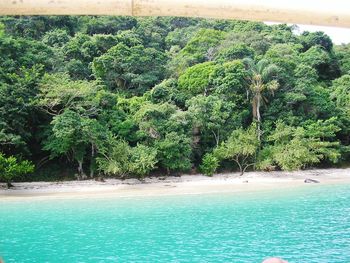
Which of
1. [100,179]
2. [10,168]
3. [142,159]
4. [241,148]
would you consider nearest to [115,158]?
[142,159]

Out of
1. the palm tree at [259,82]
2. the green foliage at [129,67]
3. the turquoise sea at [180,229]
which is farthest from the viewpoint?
the green foliage at [129,67]

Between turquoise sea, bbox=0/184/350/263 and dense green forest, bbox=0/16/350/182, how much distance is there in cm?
401

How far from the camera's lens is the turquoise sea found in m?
9.98

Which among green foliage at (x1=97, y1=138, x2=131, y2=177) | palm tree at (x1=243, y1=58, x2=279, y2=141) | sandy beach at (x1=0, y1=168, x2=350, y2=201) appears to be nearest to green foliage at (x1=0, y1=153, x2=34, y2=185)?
sandy beach at (x1=0, y1=168, x2=350, y2=201)

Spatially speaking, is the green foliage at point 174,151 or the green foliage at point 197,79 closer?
the green foliage at point 174,151

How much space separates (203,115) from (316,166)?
352 inches

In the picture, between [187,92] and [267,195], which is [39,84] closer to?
[187,92]

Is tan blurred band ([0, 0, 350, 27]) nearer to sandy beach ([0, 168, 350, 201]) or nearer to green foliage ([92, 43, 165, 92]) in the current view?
sandy beach ([0, 168, 350, 201])

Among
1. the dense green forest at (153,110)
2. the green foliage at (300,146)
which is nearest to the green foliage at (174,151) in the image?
the dense green forest at (153,110)

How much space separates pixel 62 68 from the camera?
90.7ft

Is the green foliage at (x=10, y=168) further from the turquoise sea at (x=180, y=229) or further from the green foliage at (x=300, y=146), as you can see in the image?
the green foliage at (x=300, y=146)

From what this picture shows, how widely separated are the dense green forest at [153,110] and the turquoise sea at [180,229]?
401 centimetres

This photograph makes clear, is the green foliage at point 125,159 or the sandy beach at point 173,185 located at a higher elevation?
the green foliage at point 125,159

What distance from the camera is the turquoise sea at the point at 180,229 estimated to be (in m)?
9.98
